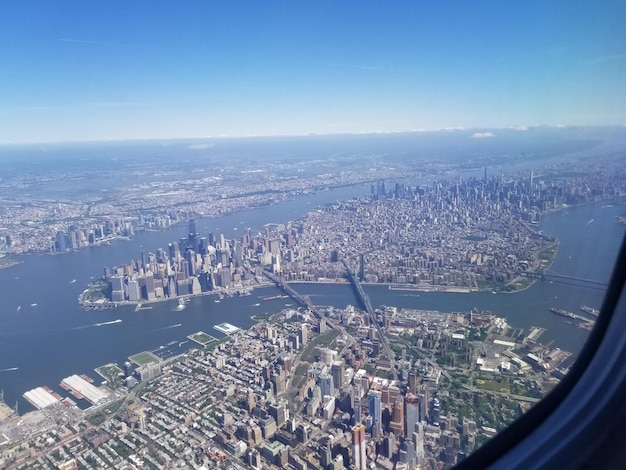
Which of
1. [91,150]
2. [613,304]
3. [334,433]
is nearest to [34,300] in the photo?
[334,433]

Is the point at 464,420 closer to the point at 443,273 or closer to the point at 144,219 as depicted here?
the point at 443,273

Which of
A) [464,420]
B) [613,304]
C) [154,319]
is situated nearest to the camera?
[613,304]

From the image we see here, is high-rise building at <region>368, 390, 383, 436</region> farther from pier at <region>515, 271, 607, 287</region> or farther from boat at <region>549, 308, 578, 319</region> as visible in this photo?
pier at <region>515, 271, 607, 287</region>

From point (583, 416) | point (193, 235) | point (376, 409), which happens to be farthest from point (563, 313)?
point (193, 235)

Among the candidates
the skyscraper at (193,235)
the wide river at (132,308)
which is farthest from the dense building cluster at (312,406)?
the skyscraper at (193,235)

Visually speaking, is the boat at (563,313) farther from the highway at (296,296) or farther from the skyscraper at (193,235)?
the skyscraper at (193,235)

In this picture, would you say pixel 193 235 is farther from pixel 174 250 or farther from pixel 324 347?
pixel 324 347
